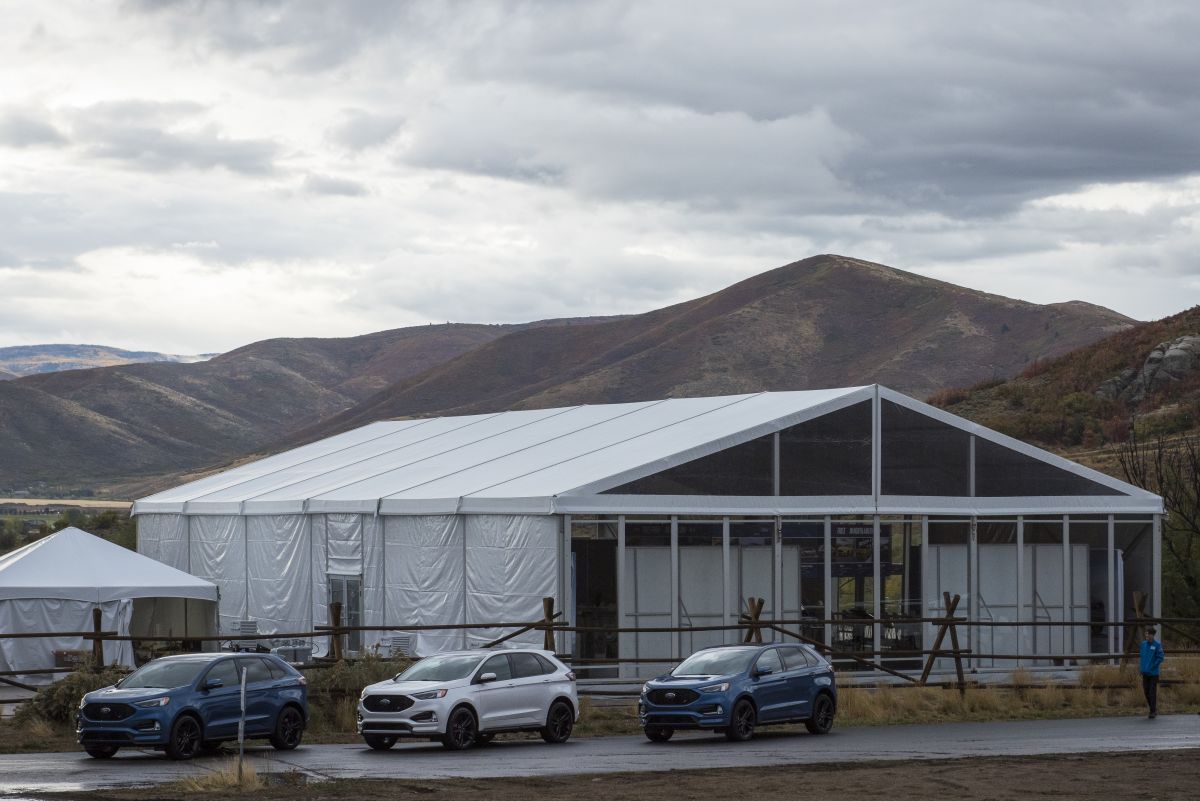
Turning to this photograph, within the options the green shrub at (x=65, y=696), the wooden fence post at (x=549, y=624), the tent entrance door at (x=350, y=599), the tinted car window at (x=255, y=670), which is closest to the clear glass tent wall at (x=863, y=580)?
the wooden fence post at (x=549, y=624)

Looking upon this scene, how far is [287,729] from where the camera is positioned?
22.9 meters

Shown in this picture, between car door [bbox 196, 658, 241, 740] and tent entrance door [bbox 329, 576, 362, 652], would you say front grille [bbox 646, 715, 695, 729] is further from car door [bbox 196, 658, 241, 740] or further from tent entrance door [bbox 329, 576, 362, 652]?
tent entrance door [bbox 329, 576, 362, 652]

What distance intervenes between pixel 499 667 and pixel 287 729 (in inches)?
115

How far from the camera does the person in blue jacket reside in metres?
27.3

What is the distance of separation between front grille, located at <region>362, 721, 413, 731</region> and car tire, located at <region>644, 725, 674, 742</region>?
Answer: 3.66 metres

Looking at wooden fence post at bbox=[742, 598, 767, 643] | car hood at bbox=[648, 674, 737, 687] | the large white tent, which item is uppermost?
the large white tent

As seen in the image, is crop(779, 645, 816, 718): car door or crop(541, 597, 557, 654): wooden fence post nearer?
crop(779, 645, 816, 718): car door

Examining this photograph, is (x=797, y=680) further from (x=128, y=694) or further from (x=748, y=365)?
(x=748, y=365)

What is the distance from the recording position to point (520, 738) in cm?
2512

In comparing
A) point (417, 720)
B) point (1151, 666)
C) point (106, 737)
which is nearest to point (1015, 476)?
point (1151, 666)

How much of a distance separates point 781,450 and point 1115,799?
48.9 ft

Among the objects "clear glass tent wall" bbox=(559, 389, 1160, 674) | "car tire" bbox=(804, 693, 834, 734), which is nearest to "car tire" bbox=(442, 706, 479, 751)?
"car tire" bbox=(804, 693, 834, 734)

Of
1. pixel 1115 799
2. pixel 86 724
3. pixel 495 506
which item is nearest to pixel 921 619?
pixel 495 506

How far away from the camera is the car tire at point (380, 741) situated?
74.8 feet
